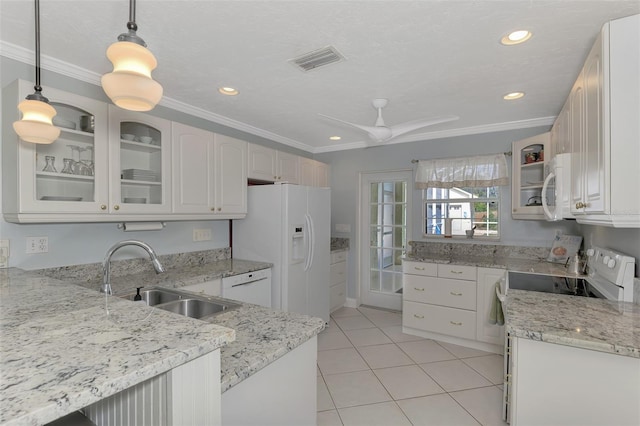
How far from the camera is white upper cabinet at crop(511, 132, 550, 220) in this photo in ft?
9.80

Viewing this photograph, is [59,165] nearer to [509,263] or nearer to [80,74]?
[80,74]

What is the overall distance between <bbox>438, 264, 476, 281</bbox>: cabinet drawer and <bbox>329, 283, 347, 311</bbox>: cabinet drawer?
148 cm

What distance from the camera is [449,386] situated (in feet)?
8.08

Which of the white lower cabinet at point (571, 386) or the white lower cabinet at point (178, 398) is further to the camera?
the white lower cabinet at point (571, 386)

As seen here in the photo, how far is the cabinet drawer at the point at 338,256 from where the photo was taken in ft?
13.7

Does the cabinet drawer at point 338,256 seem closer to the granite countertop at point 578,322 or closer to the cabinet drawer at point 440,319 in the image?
the cabinet drawer at point 440,319

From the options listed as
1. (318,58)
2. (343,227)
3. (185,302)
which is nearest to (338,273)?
(343,227)

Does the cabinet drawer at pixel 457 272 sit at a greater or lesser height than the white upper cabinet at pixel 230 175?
lesser

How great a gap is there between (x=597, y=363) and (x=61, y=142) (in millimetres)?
3043

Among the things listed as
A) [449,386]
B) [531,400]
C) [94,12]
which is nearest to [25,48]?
[94,12]

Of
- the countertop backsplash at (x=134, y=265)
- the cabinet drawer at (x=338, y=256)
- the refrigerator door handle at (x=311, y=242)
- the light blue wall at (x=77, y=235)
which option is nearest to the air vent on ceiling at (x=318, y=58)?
the light blue wall at (x=77, y=235)

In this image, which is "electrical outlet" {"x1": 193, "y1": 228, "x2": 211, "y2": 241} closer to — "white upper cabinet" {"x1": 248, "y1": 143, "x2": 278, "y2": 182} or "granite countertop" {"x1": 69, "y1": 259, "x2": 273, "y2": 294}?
"granite countertop" {"x1": 69, "y1": 259, "x2": 273, "y2": 294}

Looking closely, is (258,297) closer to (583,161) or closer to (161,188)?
(161,188)

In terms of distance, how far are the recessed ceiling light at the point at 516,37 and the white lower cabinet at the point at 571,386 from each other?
162cm
